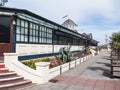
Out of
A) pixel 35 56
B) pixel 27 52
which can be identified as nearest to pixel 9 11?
pixel 27 52

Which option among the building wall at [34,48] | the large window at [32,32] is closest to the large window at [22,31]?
the large window at [32,32]

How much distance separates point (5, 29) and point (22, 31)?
143cm

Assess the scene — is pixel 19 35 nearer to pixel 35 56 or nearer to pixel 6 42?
pixel 6 42

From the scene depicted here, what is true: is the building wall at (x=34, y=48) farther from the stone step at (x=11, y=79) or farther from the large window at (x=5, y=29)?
the stone step at (x=11, y=79)

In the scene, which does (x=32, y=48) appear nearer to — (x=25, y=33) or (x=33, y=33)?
(x=33, y=33)

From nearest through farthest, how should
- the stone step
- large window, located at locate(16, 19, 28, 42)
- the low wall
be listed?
the stone step < the low wall < large window, located at locate(16, 19, 28, 42)

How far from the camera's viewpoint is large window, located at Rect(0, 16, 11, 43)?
14.1 m

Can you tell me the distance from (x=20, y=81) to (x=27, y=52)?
5.59 meters

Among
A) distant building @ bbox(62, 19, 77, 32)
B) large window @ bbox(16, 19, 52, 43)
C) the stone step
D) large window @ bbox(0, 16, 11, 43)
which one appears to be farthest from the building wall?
distant building @ bbox(62, 19, 77, 32)

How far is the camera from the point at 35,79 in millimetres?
11062

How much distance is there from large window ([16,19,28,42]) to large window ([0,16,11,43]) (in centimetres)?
72

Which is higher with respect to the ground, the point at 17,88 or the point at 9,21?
the point at 9,21

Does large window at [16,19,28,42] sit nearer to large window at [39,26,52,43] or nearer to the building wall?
the building wall

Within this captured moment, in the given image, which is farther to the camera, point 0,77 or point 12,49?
point 12,49
